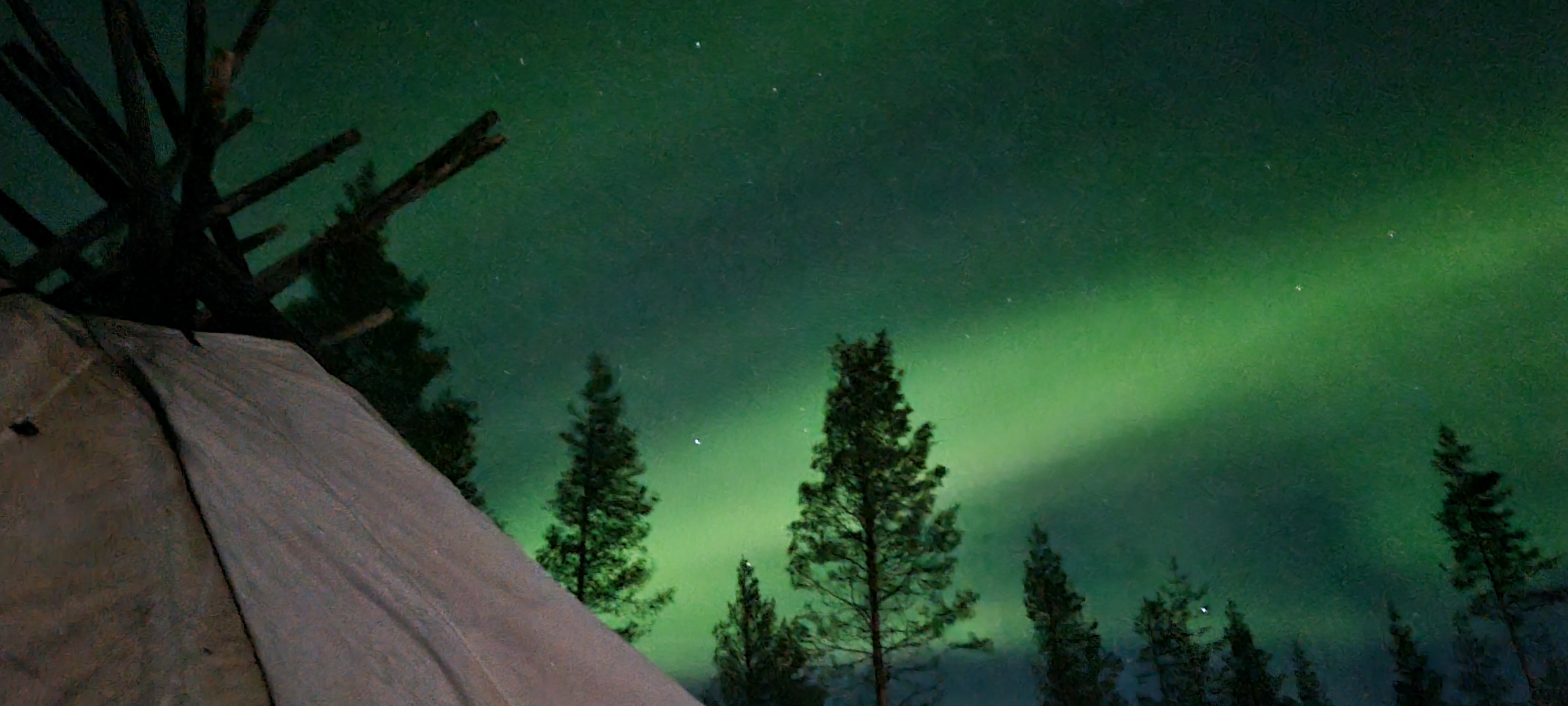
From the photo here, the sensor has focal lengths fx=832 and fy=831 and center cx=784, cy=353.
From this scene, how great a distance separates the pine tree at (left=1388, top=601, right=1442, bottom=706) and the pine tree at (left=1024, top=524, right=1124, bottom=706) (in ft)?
76.5

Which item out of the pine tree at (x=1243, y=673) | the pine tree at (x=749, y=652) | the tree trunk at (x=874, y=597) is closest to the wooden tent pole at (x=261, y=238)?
the tree trunk at (x=874, y=597)

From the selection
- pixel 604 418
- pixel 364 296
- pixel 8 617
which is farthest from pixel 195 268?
pixel 604 418

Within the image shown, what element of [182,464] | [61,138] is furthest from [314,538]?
[61,138]

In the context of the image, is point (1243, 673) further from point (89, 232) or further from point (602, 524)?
point (89, 232)

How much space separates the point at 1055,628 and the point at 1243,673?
56.9ft

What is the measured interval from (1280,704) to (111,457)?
63.8 metres

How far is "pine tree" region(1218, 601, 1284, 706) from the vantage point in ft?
172

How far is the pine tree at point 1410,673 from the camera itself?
5294cm

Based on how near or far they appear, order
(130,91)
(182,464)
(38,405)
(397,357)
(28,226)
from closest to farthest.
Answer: (38,405)
(182,464)
(130,91)
(28,226)
(397,357)

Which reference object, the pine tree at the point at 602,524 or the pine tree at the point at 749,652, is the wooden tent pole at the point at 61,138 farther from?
the pine tree at the point at 749,652

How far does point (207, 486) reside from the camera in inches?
96.6

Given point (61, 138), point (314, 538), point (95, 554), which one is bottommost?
point (95, 554)

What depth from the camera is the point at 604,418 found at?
29.0 m

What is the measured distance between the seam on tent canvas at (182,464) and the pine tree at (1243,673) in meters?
60.8
